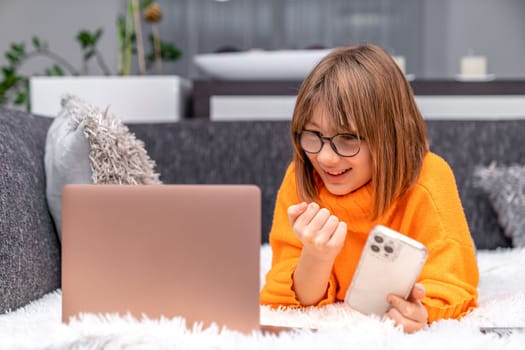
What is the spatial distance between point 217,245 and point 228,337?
101 millimetres

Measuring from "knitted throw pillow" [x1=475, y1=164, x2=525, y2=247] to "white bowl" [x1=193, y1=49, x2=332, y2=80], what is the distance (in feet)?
2.19

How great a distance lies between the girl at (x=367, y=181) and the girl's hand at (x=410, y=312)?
0.15 ft

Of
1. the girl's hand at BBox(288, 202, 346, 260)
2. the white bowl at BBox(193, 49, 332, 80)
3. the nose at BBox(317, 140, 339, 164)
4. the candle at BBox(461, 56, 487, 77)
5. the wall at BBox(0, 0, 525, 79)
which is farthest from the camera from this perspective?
the wall at BBox(0, 0, 525, 79)

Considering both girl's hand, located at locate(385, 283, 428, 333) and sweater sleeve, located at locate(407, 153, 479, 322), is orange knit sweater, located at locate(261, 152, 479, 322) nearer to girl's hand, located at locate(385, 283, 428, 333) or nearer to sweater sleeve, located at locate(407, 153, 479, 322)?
sweater sleeve, located at locate(407, 153, 479, 322)

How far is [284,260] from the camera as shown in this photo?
1094mm

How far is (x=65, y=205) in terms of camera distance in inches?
28.5

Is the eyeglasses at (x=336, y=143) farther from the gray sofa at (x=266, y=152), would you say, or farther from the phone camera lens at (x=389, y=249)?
the gray sofa at (x=266, y=152)

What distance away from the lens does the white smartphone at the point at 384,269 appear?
2.59ft

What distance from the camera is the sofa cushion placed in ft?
3.49

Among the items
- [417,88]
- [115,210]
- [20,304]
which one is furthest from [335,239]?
[417,88]

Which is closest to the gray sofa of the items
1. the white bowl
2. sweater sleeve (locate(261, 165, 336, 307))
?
the white bowl

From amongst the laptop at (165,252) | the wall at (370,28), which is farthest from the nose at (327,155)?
the wall at (370,28)

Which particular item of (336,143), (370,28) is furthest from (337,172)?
(370,28)

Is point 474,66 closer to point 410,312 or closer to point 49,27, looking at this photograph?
point 410,312
